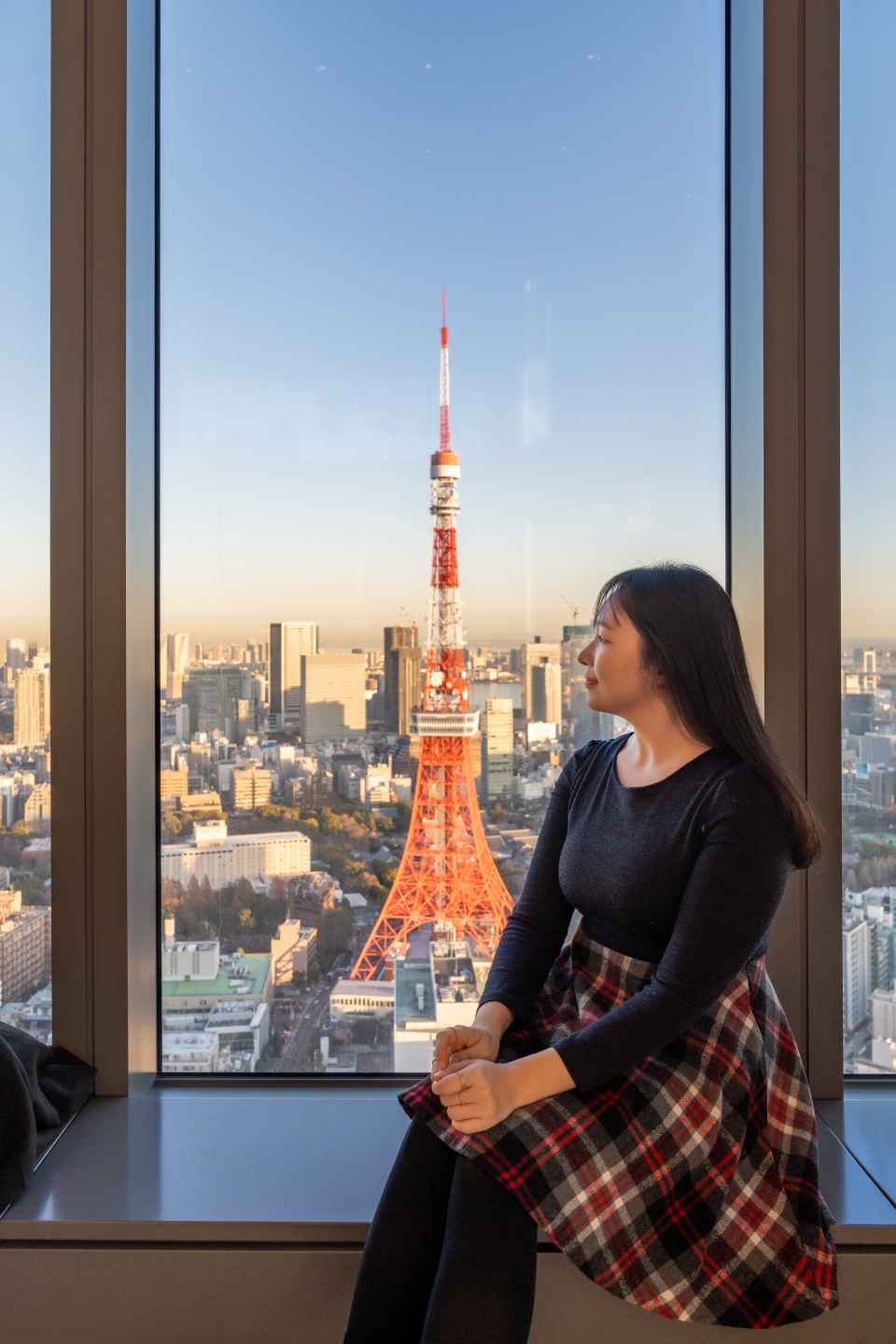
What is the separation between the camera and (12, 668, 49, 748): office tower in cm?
160

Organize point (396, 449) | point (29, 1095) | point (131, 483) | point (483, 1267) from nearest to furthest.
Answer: point (483, 1267), point (29, 1095), point (131, 483), point (396, 449)

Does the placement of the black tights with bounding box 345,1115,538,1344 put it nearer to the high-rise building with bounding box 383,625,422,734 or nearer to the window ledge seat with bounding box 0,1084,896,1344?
the window ledge seat with bounding box 0,1084,896,1344

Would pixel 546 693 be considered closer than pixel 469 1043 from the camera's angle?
No

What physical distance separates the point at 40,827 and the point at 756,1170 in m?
1.33

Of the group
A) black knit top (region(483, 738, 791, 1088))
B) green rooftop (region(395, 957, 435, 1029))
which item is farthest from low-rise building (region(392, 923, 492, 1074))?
black knit top (region(483, 738, 791, 1088))

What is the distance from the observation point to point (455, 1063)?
1130 mm

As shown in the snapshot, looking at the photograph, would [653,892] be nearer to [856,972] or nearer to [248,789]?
[856,972]

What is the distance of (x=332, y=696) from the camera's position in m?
1.71

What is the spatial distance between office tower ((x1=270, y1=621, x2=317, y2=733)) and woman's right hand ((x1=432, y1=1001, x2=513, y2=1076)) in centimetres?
73

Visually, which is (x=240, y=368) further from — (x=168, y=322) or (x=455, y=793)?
(x=455, y=793)

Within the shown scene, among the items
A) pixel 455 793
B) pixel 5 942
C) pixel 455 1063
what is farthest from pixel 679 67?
pixel 5 942

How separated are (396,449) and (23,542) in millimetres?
737

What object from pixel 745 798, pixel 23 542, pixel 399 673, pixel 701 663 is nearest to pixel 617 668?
pixel 701 663

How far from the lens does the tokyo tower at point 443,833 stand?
5.64ft
